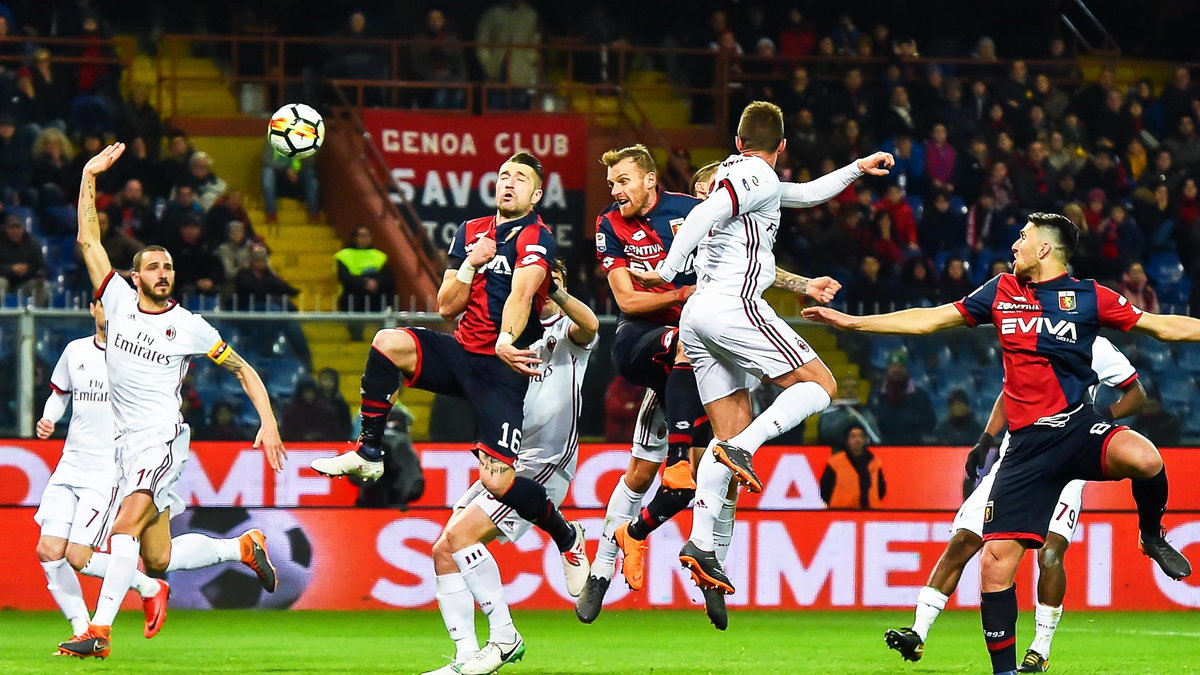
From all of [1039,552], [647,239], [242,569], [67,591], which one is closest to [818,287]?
[647,239]

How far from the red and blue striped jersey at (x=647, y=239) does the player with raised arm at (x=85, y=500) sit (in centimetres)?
323

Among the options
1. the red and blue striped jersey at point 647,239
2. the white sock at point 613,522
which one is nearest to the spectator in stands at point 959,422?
the white sock at point 613,522

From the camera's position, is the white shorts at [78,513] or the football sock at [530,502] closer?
the football sock at [530,502]

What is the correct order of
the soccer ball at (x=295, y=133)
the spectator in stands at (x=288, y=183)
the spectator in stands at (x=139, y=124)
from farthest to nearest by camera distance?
the spectator in stands at (x=288, y=183) → the spectator in stands at (x=139, y=124) → the soccer ball at (x=295, y=133)

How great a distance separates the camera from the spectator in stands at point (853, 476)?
14250 mm

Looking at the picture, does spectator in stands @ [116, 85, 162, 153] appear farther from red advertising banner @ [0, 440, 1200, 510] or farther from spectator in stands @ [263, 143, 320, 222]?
red advertising banner @ [0, 440, 1200, 510]

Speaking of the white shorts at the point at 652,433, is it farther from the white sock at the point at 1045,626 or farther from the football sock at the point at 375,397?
the white sock at the point at 1045,626

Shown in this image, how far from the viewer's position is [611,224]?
9875 mm

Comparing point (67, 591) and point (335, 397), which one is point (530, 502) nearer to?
point (67, 591)

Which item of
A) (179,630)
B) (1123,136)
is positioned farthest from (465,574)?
(1123,136)

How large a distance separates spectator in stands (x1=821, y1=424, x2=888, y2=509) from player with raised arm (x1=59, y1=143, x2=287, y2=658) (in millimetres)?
5163

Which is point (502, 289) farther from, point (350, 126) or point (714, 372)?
point (350, 126)

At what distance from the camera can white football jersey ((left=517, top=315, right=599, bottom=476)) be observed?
1035 cm

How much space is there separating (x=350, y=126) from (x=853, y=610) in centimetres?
807
